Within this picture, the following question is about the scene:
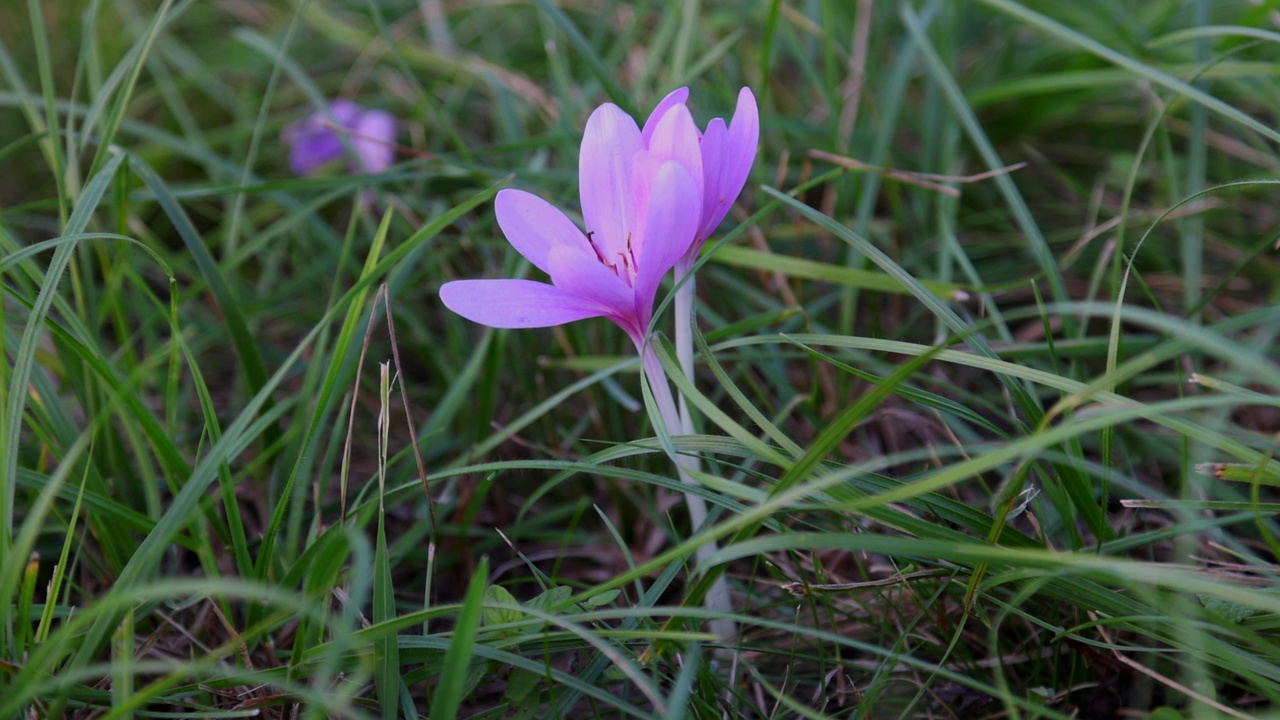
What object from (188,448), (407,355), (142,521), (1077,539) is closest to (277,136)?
(407,355)

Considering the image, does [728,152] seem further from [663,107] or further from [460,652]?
[460,652]

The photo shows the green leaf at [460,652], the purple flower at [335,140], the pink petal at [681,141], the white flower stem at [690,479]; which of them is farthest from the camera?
the purple flower at [335,140]

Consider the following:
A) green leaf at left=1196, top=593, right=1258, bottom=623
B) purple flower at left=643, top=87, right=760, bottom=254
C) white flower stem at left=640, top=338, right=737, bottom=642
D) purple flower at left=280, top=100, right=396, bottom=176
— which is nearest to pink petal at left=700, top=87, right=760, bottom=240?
purple flower at left=643, top=87, right=760, bottom=254

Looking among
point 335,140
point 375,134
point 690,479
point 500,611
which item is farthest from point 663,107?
point 335,140

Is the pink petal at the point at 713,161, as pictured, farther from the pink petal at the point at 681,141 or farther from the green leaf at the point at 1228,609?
the green leaf at the point at 1228,609

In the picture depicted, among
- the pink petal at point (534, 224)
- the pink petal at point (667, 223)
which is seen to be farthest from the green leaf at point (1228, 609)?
the pink petal at point (534, 224)

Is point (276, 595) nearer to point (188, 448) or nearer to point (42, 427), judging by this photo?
point (42, 427)

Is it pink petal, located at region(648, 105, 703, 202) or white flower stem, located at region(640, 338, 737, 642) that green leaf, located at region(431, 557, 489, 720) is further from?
pink petal, located at region(648, 105, 703, 202)
